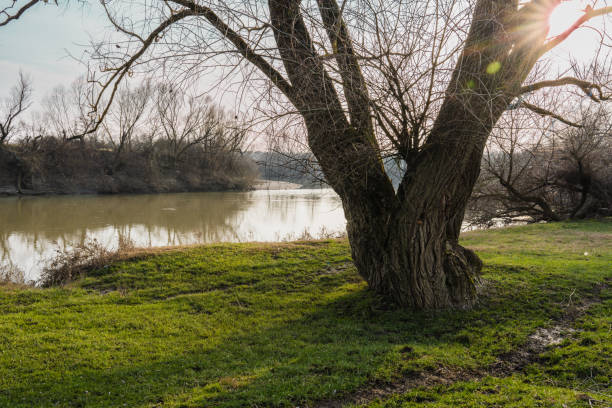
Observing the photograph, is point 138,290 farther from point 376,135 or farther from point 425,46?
point 425,46

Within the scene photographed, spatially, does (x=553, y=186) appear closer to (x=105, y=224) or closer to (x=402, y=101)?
(x=402, y=101)

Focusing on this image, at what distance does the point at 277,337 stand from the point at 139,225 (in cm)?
1629

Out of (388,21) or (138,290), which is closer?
(388,21)

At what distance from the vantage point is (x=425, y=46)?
451 cm

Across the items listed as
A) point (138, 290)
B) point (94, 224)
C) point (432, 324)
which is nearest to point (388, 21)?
point (432, 324)

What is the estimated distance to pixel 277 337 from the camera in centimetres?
512

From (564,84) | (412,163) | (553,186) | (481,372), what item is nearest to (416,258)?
(412,163)

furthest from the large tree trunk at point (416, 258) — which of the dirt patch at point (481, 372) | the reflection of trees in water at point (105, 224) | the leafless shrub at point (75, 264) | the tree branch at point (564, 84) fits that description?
the reflection of trees in water at point (105, 224)

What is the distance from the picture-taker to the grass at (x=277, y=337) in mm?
3629

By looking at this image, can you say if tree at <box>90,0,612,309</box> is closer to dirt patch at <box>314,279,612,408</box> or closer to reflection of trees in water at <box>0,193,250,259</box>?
dirt patch at <box>314,279,612,408</box>

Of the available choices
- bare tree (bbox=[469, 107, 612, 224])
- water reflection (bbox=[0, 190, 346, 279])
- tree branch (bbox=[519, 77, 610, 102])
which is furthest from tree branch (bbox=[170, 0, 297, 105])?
bare tree (bbox=[469, 107, 612, 224])

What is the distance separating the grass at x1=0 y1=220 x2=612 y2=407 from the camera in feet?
11.9

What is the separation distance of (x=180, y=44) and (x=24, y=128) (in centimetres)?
4346

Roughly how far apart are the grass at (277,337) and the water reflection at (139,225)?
401 centimetres
